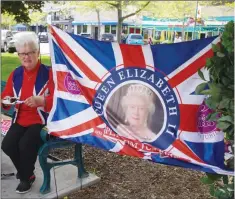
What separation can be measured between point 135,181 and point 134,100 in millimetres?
1185

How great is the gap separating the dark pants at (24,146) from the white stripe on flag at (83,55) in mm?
800

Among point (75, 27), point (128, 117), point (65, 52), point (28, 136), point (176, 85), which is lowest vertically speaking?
point (28, 136)

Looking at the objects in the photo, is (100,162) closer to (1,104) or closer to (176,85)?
(1,104)

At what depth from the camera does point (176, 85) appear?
2732mm

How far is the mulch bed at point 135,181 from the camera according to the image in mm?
3412

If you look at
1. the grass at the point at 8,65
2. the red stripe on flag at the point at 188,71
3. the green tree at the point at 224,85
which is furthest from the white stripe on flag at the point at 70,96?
the grass at the point at 8,65

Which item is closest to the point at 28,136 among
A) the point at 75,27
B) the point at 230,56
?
the point at 230,56

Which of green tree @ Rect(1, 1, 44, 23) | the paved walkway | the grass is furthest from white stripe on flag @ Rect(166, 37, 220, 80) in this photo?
green tree @ Rect(1, 1, 44, 23)

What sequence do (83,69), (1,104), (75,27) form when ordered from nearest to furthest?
(83,69)
(1,104)
(75,27)

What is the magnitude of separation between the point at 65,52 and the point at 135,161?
179cm

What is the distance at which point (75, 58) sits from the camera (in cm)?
315

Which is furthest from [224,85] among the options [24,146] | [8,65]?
[8,65]

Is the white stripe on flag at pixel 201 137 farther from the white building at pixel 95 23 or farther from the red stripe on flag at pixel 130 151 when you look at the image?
the white building at pixel 95 23

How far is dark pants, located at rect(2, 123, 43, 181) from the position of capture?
323 cm
